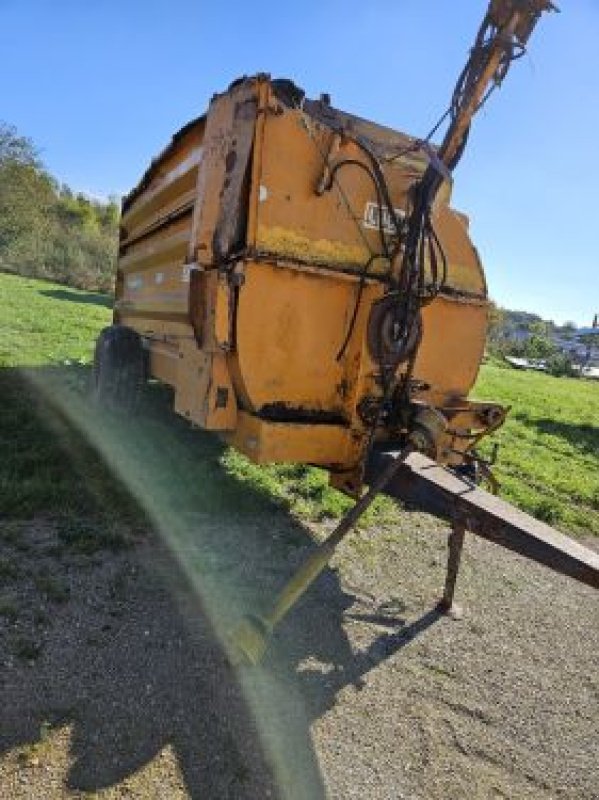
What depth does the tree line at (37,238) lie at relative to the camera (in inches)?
1313

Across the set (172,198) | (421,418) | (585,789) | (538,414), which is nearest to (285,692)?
(585,789)

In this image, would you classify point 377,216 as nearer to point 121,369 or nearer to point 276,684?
point 276,684

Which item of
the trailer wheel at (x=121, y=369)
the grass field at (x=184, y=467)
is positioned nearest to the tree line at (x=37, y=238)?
the grass field at (x=184, y=467)

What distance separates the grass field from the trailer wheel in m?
0.39

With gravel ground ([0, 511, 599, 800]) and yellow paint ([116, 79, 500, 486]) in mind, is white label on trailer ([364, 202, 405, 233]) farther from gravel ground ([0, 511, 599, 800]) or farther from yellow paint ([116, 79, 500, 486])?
gravel ground ([0, 511, 599, 800])

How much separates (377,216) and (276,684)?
243cm

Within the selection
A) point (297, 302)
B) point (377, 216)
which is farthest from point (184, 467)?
point (377, 216)

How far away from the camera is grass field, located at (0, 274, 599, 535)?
4.86 meters

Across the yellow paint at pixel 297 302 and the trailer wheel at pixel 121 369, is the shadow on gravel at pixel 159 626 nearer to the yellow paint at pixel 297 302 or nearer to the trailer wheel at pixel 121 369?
the trailer wheel at pixel 121 369

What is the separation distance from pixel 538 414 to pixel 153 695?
12.2 m

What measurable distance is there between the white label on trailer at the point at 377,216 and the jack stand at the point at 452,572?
5.49 feet

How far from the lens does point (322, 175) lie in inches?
149

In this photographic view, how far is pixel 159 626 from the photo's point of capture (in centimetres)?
337

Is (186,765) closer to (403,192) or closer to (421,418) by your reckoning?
(421,418)
